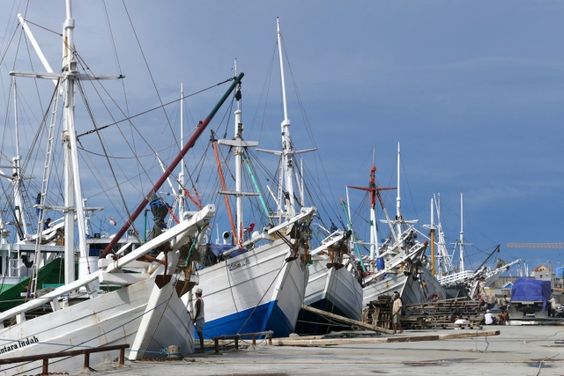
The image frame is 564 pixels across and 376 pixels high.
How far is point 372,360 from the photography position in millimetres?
20172

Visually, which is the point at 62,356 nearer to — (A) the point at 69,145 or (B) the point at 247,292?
(A) the point at 69,145

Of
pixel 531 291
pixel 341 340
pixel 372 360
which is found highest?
pixel 531 291

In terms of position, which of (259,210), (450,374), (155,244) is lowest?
(450,374)

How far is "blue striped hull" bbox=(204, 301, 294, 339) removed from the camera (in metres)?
29.7

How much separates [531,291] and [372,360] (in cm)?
4569

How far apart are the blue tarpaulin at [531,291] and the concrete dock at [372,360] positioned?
3624 cm

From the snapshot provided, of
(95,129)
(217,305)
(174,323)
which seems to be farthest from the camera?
(217,305)

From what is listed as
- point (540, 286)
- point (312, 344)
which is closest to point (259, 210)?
point (312, 344)

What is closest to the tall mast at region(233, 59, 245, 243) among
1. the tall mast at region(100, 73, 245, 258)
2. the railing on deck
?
the tall mast at region(100, 73, 245, 258)

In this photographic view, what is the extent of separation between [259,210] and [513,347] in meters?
15.9

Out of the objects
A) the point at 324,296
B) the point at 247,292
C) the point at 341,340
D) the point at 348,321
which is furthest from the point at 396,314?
the point at 341,340

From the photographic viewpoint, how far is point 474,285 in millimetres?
83312

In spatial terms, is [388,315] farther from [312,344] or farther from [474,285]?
[474,285]

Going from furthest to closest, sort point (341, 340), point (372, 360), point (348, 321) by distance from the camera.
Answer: point (348, 321) < point (341, 340) < point (372, 360)
